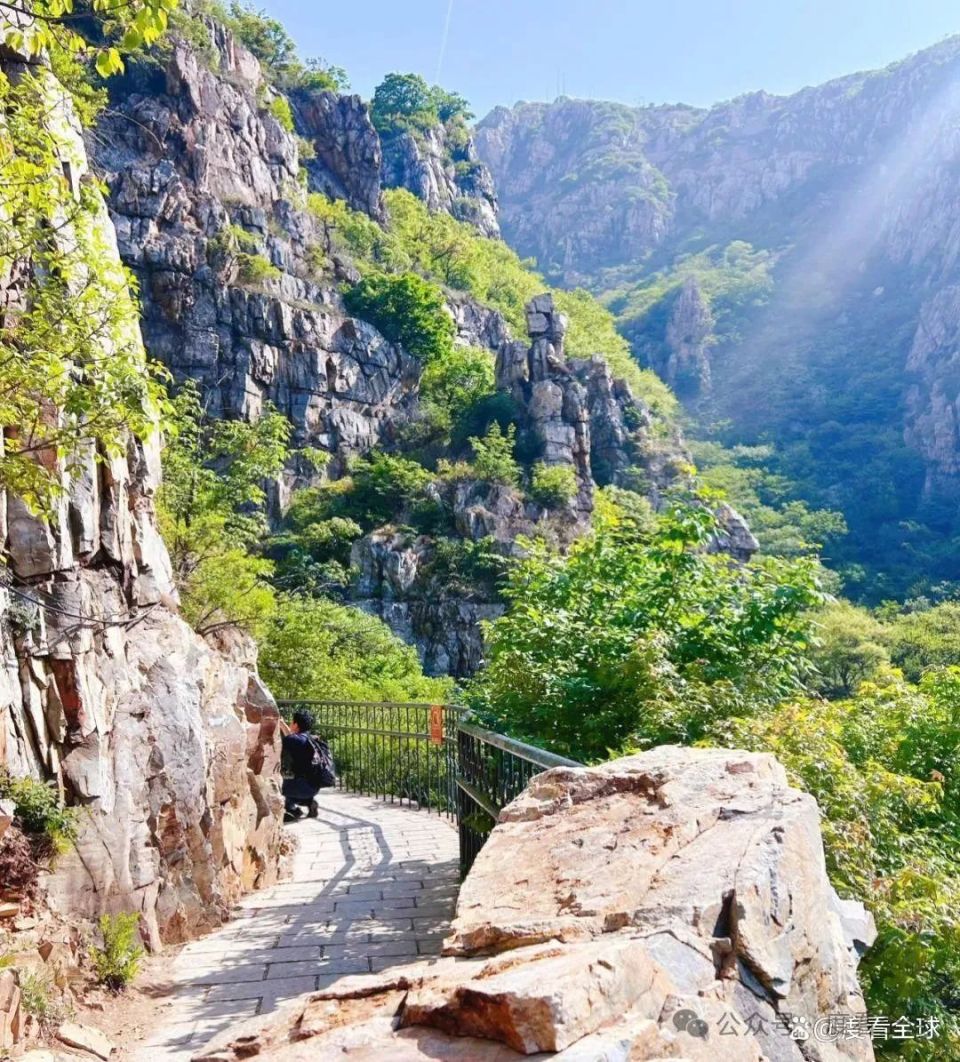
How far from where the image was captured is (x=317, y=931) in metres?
5.65

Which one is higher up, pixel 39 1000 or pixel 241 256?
pixel 241 256

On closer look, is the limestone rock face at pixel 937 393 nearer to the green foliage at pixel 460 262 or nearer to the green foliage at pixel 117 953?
the green foliage at pixel 460 262

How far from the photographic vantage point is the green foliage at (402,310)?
4325 cm

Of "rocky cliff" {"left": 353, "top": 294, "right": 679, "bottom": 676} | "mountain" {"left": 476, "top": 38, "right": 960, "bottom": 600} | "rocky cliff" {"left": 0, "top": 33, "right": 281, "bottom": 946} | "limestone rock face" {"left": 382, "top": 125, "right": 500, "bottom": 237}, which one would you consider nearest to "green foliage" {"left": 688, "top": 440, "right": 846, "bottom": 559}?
"mountain" {"left": 476, "top": 38, "right": 960, "bottom": 600}

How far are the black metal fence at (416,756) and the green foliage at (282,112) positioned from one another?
136ft

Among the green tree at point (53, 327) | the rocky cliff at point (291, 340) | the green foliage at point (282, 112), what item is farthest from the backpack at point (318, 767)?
the green foliage at point (282, 112)

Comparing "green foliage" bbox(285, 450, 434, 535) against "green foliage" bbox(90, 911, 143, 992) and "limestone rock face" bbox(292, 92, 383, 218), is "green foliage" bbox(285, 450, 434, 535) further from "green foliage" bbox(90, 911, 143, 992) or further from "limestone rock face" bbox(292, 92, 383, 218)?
"green foliage" bbox(90, 911, 143, 992)

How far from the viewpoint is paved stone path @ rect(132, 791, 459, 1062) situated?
439 cm

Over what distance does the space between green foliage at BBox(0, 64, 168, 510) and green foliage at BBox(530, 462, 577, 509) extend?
30.8 meters

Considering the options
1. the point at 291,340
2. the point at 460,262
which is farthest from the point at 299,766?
the point at 460,262

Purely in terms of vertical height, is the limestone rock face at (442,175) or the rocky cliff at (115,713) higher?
the limestone rock face at (442,175)

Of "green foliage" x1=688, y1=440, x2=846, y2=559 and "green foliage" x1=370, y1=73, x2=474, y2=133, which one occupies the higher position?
"green foliage" x1=370, y1=73, x2=474, y2=133

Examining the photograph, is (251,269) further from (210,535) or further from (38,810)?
(38,810)

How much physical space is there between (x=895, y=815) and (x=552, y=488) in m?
32.7
